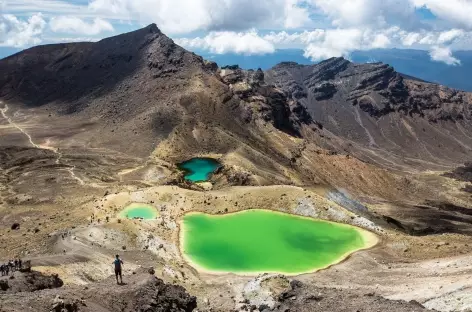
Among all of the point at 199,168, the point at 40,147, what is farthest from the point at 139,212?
the point at 40,147

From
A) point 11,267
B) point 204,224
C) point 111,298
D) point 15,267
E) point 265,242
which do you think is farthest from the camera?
point 204,224

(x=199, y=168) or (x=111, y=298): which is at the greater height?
(x=199, y=168)

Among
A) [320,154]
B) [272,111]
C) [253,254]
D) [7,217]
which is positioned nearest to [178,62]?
[272,111]

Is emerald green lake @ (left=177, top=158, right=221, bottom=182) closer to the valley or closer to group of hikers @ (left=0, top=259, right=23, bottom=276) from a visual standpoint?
the valley

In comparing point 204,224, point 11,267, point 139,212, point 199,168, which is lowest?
point 11,267

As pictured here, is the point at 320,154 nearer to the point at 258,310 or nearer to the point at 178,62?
the point at 178,62

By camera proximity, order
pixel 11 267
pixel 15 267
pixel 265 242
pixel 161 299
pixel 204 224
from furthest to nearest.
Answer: pixel 204 224, pixel 265 242, pixel 11 267, pixel 15 267, pixel 161 299

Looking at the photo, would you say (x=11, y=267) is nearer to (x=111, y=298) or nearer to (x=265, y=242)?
(x=111, y=298)
